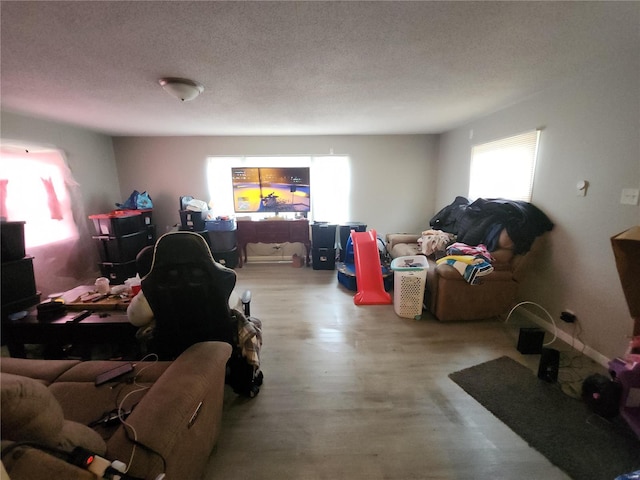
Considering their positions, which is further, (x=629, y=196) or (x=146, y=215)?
(x=146, y=215)

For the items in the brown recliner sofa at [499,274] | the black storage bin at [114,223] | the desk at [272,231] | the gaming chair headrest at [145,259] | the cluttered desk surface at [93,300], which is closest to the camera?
the cluttered desk surface at [93,300]

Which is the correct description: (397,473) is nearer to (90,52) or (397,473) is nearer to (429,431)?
(429,431)

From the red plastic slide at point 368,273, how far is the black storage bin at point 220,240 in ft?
6.97

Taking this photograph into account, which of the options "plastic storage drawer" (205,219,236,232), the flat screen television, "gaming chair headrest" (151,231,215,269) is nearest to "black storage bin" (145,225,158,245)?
"plastic storage drawer" (205,219,236,232)

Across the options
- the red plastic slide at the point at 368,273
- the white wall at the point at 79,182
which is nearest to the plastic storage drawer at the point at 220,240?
the white wall at the point at 79,182

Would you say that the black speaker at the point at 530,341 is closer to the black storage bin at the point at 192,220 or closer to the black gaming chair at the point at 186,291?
the black gaming chair at the point at 186,291

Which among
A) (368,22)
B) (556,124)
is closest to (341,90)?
(368,22)

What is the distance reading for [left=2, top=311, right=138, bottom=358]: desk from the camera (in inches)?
68.8

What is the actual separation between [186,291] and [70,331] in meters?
1.21

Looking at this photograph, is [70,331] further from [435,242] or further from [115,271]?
[435,242]

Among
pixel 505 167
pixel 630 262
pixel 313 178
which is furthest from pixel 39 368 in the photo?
pixel 505 167

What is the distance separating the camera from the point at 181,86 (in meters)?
1.98

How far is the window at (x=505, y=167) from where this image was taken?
263 centimetres

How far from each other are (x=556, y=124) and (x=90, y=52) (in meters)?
3.62
